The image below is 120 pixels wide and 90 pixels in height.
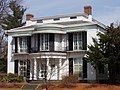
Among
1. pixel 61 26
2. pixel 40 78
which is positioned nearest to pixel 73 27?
pixel 61 26

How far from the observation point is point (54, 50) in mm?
45375

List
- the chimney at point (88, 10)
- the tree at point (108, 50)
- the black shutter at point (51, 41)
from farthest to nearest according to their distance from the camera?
the chimney at point (88, 10) < the black shutter at point (51, 41) < the tree at point (108, 50)

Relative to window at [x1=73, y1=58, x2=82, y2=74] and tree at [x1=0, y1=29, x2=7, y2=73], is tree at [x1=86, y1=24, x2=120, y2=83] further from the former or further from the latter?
tree at [x1=0, y1=29, x2=7, y2=73]

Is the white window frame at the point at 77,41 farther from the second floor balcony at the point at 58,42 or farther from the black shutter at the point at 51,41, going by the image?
the black shutter at the point at 51,41

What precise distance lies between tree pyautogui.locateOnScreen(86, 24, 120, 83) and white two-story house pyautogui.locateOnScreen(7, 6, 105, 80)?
→ 431 centimetres

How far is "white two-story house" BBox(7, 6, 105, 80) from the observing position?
4431cm

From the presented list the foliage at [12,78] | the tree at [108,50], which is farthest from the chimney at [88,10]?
the foliage at [12,78]

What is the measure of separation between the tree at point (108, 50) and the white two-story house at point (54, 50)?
4.31 m

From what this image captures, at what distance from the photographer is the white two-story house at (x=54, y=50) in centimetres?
4431

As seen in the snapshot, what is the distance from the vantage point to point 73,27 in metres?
45.3

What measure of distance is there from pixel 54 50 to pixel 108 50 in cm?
949

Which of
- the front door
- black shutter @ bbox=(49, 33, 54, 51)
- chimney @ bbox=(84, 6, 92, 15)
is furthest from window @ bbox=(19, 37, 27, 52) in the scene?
chimney @ bbox=(84, 6, 92, 15)

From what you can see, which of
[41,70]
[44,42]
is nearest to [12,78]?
[41,70]

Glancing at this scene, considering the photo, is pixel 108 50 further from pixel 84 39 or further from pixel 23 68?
pixel 23 68
